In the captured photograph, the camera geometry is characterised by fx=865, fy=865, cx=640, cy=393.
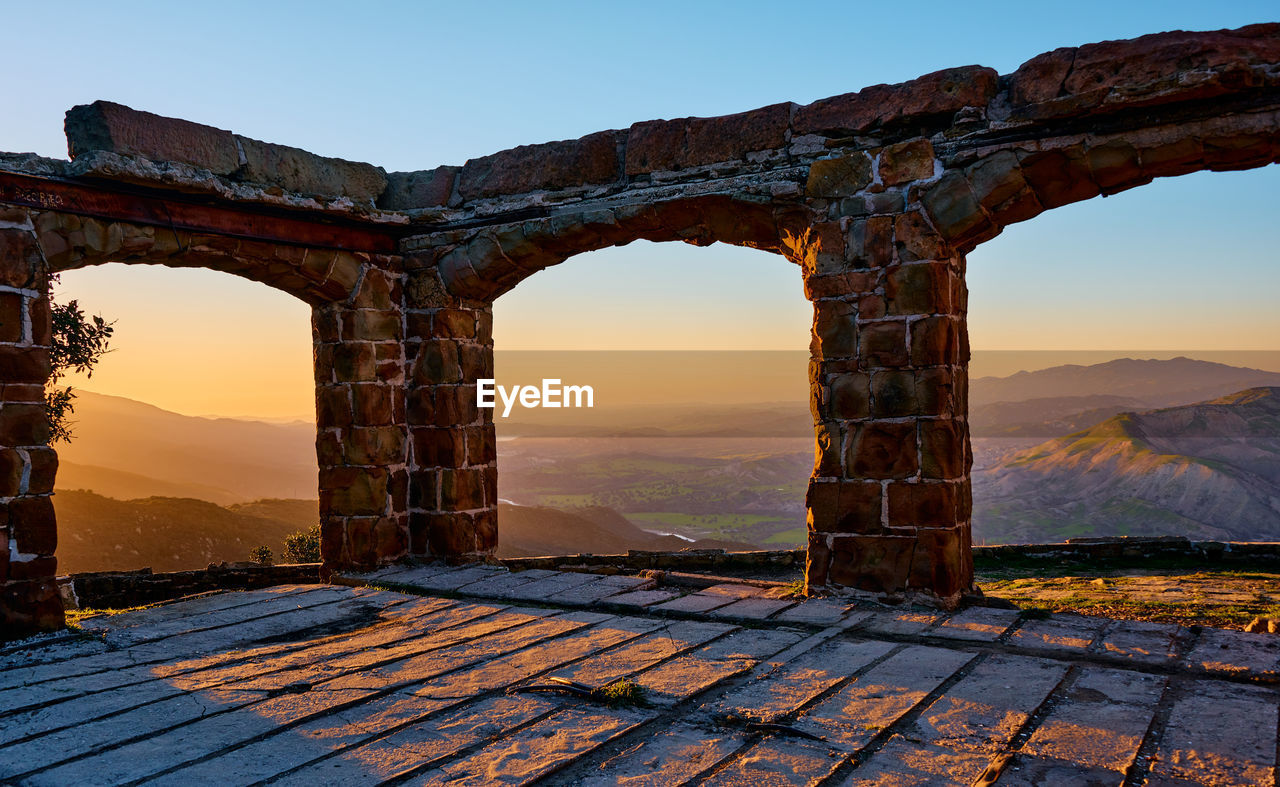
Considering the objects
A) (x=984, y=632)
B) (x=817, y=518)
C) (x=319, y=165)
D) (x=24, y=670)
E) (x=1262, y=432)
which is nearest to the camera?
(x=24, y=670)

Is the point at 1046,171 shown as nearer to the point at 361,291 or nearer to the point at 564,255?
the point at 564,255

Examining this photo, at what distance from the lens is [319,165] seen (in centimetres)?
611

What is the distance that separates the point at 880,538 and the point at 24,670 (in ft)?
13.3

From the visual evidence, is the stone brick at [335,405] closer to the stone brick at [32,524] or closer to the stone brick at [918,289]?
the stone brick at [32,524]

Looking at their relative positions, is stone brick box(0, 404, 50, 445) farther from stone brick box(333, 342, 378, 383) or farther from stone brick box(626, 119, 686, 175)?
stone brick box(626, 119, 686, 175)

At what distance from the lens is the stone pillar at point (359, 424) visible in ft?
20.8

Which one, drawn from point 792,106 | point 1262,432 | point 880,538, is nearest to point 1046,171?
point 792,106

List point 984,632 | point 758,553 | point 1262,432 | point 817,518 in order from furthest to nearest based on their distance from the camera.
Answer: point 1262,432
point 758,553
point 817,518
point 984,632

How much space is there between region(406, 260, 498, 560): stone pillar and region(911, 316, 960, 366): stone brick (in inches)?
134

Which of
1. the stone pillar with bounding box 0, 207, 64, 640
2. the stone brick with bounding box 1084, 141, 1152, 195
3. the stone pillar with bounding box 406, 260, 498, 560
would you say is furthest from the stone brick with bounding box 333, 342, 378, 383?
the stone brick with bounding box 1084, 141, 1152, 195

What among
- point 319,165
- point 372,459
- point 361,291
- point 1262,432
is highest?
point 319,165

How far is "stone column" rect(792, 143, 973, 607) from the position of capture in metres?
4.63

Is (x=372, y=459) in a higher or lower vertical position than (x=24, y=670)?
higher

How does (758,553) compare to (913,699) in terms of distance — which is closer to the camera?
(913,699)
